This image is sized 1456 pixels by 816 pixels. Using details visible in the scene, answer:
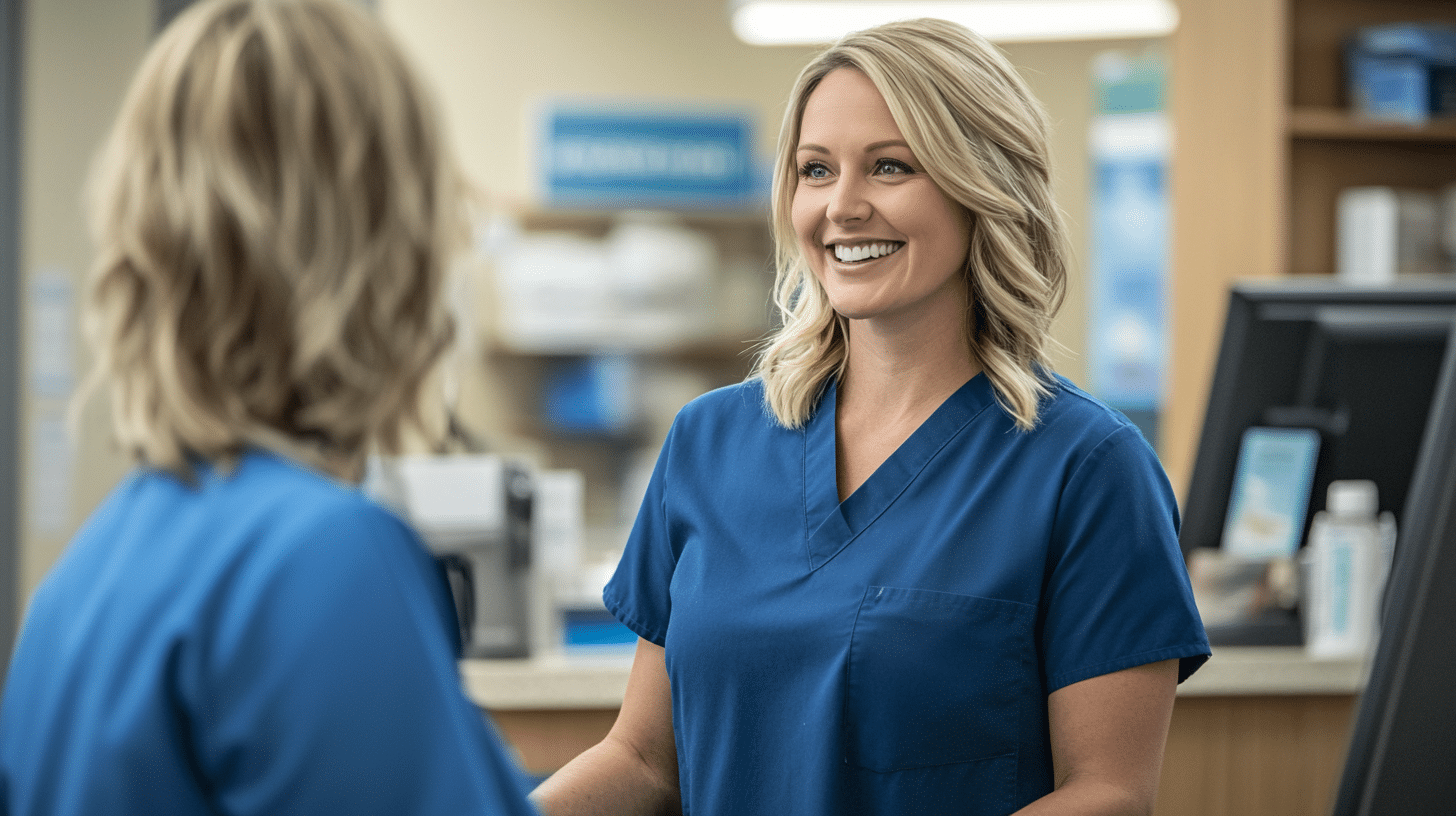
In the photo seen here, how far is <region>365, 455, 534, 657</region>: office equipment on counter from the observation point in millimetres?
2283

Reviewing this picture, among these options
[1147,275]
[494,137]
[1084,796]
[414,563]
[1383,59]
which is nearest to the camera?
[414,563]

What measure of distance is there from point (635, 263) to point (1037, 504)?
147 inches

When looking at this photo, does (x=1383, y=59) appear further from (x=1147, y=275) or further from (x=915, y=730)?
(x=915, y=730)

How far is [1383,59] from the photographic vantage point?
3.48m

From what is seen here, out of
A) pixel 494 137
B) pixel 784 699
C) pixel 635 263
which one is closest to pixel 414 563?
pixel 784 699

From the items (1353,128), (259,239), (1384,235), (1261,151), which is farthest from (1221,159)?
(259,239)

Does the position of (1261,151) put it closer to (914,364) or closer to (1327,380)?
A: (1327,380)

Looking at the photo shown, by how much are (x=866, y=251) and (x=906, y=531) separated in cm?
28

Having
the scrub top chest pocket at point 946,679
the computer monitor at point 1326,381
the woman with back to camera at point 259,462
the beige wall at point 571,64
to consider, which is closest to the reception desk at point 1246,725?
the computer monitor at point 1326,381

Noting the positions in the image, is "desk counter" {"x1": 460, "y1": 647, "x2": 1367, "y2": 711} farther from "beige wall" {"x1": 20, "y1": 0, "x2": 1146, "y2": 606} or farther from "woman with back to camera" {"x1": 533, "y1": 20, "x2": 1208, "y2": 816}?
"beige wall" {"x1": 20, "y1": 0, "x2": 1146, "y2": 606}

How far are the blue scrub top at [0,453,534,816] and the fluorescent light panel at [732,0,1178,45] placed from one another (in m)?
2.68

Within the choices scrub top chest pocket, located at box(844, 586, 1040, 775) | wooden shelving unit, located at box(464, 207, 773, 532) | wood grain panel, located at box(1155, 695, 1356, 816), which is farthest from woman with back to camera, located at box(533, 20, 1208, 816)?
wooden shelving unit, located at box(464, 207, 773, 532)

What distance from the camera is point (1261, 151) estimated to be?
11.5 ft

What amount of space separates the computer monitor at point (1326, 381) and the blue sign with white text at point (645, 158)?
2.97 metres
